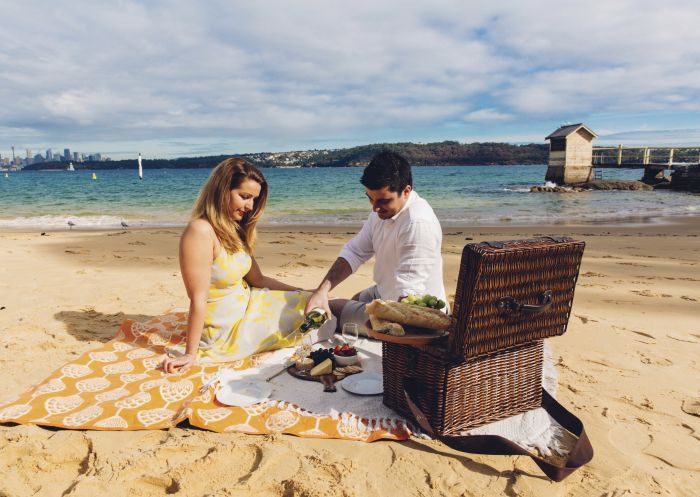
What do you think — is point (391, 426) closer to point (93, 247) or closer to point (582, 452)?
point (582, 452)

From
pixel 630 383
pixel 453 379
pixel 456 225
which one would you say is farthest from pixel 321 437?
pixel 456 225

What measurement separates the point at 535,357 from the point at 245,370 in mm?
2120

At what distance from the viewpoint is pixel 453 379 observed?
2742mm

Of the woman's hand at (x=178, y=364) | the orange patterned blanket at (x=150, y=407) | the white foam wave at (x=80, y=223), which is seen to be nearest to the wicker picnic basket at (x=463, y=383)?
the orange patterned blanket at (x=150, y=407)

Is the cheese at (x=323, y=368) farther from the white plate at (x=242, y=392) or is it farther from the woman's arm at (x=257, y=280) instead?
the woman's arm at (x=257, y=280)

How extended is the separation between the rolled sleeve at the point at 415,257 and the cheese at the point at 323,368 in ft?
2.37

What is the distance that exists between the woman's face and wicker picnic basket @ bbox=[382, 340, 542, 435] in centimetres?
167

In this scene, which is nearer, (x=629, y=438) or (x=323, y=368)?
(x=629, y=438)

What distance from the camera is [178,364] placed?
3658 millimetres

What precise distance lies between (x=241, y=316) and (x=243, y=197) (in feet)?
3.31

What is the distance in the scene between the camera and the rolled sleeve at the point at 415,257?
3588 mm

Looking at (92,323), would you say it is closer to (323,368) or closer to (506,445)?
(323,368)

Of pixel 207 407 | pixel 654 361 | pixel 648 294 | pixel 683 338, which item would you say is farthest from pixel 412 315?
pixel 648 294

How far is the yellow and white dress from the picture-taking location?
3881mm
